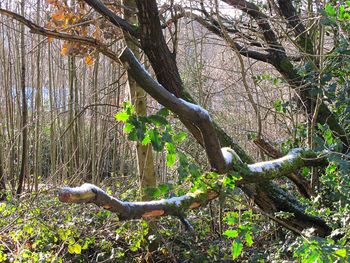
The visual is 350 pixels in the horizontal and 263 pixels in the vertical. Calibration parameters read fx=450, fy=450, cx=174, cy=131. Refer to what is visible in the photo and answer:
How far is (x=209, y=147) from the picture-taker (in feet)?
6.23

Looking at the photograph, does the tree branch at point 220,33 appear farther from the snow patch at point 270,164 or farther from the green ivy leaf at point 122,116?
the green ivy leaf at point 122,116

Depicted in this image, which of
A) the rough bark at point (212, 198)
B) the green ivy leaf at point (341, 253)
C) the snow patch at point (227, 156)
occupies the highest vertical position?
the snow patch at point (227, 156)

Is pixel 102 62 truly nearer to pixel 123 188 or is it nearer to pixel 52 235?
pixel 123 188

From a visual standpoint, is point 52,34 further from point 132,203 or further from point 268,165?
point 132,203

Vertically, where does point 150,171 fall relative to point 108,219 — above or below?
above

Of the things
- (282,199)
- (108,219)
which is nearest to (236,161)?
(282,199)

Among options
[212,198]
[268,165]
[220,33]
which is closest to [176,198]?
[212,198]

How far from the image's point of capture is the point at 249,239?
1.69 metres

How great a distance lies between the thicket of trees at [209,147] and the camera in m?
1.72

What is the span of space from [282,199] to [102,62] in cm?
447

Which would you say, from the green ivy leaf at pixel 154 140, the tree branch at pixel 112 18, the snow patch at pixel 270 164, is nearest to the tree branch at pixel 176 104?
the green ivy leaf at pixel 154 140

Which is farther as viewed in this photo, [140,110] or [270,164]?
[140,110]

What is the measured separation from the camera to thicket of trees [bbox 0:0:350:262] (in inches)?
67.6

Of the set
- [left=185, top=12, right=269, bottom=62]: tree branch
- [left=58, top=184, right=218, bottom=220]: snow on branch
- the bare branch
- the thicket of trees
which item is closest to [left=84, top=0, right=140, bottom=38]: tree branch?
the thicket of trees
